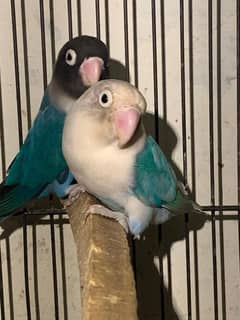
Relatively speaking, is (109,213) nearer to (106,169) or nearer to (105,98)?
(106,169)

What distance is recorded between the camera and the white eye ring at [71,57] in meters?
1.04

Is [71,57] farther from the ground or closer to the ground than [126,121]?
farther from the ground

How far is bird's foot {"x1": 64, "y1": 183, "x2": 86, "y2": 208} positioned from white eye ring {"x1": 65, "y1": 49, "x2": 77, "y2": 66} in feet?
0.62

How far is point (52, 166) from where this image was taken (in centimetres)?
107

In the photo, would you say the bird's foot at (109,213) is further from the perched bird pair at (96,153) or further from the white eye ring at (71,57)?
the white eye ring at (71,57)

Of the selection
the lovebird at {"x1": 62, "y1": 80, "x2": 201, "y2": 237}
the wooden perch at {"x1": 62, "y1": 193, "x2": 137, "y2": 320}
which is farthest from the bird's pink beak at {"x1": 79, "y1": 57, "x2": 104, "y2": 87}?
the wooden perch at {"x1": 62, "y1": 193, "x2": 137, "y2": 320}

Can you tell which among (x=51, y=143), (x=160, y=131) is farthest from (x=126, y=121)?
(x=160, y=131)

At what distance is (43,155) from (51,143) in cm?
2

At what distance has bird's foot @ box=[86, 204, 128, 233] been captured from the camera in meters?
0.91

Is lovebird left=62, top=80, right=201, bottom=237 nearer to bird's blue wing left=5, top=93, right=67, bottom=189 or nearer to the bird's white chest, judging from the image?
the bird's white chest

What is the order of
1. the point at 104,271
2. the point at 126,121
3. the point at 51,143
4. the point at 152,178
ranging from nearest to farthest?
the point at 104,271, the point at 126,121, the point at 152,178, the point at 51,143

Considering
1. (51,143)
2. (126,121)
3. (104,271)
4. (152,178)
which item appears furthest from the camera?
Result: (51,143)

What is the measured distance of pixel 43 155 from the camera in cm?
107

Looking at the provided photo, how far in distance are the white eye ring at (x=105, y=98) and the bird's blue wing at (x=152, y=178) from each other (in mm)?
100
